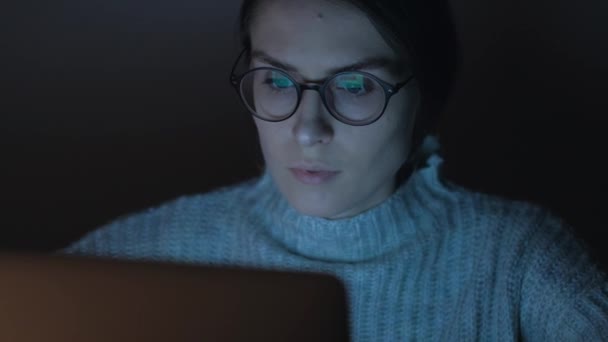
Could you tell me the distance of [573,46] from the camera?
4.80 feet

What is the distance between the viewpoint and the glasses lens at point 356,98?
0.93 metres

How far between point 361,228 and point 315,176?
146 millimetres

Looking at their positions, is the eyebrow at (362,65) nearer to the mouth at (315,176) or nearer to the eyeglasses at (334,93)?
the eyeglasses at (334,93)

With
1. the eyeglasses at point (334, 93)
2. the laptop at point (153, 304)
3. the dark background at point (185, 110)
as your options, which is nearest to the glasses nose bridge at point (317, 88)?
the eyeglasses at point (334, 93)

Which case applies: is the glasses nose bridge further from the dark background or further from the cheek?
the dark background

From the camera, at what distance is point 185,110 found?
1556 mm

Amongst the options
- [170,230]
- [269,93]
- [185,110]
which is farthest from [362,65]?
[185,110]

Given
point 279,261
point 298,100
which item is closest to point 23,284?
point 298,100

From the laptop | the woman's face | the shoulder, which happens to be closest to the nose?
the woman's face

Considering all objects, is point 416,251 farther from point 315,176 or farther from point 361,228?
point 315,176

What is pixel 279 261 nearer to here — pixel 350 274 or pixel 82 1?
pixel 350 274

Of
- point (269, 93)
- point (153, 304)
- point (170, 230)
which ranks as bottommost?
point (170, 230)

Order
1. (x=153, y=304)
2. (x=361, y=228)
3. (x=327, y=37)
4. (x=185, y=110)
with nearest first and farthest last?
1. (x=153, y=304)
2. (x=327, y=37)
3. (x=361, y=228)
4. (x=185, y=110)

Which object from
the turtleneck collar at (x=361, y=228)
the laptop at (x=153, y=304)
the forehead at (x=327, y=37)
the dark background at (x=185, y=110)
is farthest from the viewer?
the dark background at (x=185, y=110)
